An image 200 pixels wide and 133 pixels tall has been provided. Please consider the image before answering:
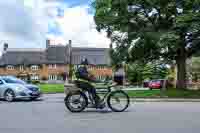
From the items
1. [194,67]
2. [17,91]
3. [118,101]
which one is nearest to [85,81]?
[118,101]

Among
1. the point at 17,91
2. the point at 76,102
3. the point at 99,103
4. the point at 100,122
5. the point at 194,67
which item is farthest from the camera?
the point at 194,67

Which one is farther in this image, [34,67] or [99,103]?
[34,67]

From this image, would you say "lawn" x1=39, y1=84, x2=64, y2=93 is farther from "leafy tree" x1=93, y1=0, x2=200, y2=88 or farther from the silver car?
the silver car

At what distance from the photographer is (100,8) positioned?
32.8 meters

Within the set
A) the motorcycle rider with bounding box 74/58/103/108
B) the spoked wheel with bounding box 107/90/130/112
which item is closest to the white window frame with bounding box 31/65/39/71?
the spoked wheel with bounding box 107/90/130/112

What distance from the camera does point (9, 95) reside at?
23.1m

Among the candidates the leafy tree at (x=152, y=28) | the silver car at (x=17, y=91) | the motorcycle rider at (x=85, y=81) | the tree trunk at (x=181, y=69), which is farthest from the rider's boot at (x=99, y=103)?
the tree trunk at (x=181, y=69)

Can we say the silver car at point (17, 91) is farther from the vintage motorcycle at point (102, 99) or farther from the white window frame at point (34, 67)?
the white window frame at point (34, 67)

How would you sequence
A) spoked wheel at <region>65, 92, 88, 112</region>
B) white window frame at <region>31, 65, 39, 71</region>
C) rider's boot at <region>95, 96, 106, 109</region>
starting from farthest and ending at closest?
1. white window frame at <region>31, 65, 39, 71</region>
2. spoked wheel at <region>65, 92, 88, 112</region>
3. rider's boot at <region>95, 96, 106, 109</region>

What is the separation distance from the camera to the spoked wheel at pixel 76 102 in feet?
50.7

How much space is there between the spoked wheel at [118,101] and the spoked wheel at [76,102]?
890mm

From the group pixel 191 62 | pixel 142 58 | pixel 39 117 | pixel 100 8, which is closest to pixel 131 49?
pixel 142 58

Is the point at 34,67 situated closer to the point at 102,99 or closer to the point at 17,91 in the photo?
the point at 17,91

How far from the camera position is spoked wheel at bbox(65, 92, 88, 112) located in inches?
608
